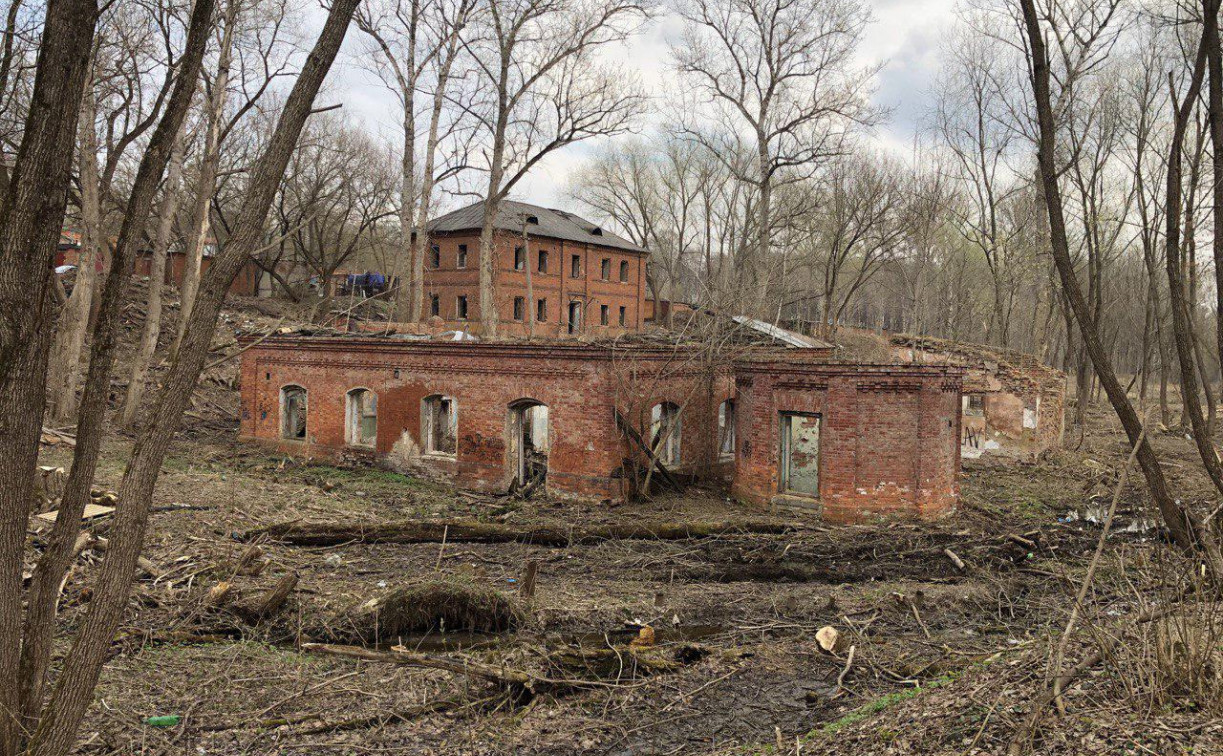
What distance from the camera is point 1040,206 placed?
80.4ft

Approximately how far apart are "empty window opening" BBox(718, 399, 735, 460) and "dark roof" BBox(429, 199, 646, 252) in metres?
19.7

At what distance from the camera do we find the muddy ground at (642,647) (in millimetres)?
5516

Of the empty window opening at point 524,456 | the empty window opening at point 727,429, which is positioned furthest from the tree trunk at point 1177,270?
the empty window opening at point 524,456

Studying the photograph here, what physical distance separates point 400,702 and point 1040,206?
2509 cm

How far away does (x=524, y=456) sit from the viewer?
17031 mm

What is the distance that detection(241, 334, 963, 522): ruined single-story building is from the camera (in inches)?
526

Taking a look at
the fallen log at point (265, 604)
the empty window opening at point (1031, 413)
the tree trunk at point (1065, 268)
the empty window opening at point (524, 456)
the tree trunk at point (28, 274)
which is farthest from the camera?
the empty window opening at point (1031, 413)

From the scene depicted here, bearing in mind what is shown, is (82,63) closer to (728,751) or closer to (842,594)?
(728,751)

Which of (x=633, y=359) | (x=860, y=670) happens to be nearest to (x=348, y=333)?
(x=633, y=359)

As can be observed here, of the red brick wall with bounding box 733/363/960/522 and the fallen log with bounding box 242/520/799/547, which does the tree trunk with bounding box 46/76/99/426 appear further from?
the red brick wall with bounding box 733/363/960/522

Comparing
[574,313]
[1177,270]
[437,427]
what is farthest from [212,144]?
[574,313]

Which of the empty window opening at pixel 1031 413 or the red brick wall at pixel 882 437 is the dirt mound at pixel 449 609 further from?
the empty window opening at pixel 1031 413

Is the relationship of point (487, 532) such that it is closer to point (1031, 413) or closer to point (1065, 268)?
point (1065, 268)

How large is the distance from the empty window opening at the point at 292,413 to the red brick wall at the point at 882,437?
12699 millimetres
